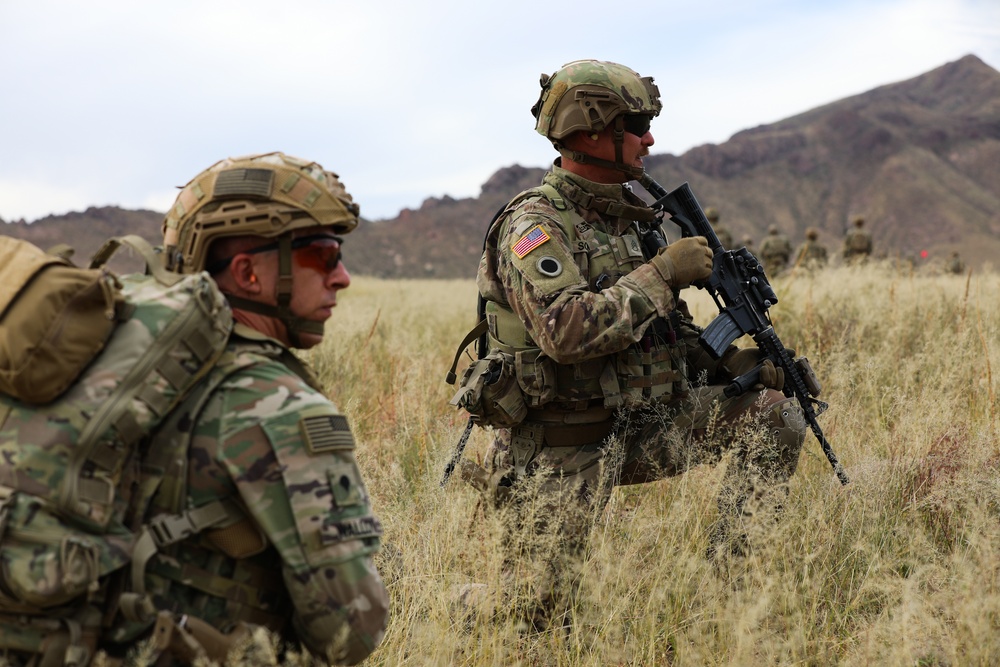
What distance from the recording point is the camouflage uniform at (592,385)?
3.31 metres

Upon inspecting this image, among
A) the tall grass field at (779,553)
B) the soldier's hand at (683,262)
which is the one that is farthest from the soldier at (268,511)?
the soldier's hand at (683,262)

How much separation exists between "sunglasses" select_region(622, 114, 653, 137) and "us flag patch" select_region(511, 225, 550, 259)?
626 millimetres

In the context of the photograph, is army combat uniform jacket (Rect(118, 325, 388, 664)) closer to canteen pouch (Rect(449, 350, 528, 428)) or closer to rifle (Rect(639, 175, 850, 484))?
canteen pouch (Rect(449, 350, 528, 428))

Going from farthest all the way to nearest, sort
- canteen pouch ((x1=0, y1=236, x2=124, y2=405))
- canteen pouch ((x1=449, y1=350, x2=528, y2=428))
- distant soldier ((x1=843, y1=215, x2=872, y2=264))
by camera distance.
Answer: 1. distant soldier ((x1=843, y1=215, x2=872, y2=264))
2. canteen pouch ((x1=449, y1=350, x2=528, y2=428))
3. canteen pouch ((x1=0, y1=236, x2=124, y2=405))

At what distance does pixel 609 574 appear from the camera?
3.13 meters

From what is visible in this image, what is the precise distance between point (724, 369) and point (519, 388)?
1036 millimetres

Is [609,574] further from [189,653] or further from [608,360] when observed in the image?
[189,653]

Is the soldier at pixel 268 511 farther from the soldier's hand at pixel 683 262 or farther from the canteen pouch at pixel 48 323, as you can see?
the soldier's hand at pixel 683 262

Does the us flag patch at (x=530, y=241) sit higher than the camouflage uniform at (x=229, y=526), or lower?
higher

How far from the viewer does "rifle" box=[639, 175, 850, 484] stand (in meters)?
3.79

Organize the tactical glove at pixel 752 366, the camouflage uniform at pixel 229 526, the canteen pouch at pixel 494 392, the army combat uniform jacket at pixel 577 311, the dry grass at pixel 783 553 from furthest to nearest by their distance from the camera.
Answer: the tactical glove at pixel 752 366
the canteen pouch at pixel 494 392
the army combat uniform jacket at pixel 577 311
the dry grass at pixel 783 553
the camouflage uniform at pixel 229 526

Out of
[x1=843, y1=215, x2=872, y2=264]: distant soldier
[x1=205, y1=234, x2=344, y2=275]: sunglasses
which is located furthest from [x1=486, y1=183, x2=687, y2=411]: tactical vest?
[x1=843, y1=215, x2=872, y2=264]: distant soldier

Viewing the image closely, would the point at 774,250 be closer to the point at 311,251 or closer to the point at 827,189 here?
the point at 311,251

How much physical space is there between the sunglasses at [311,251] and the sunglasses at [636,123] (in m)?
1.85
